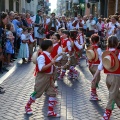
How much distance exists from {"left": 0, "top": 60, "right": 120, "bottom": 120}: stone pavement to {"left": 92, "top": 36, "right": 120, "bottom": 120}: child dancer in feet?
1.80

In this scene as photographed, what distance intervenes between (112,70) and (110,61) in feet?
0.67

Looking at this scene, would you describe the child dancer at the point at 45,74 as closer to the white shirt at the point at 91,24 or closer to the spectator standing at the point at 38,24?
the spectator standing at the point at 38,24

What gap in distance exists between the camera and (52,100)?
638 centimetres

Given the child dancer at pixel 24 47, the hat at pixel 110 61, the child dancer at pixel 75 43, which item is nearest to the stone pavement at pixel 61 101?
the child dancer at pixel 75 43

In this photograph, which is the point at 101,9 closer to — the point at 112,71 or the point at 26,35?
the point at 26,35

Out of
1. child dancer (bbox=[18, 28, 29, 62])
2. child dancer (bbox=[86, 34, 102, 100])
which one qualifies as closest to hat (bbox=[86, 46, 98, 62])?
child dancer (bbox=[86, 34, 102, 100])

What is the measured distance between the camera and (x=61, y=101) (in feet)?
25.0

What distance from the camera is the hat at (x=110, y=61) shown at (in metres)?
5.74

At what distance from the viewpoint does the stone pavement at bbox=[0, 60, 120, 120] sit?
6.53 m

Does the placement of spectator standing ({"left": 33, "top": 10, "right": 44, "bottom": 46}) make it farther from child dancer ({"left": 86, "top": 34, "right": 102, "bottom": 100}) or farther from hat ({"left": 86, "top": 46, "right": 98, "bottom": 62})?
hat ({"left": 86, "top": 46, "right": 98, "bottom": 62})

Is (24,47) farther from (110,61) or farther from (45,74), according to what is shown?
(110,61)

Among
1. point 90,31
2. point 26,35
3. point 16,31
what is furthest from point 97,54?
point 90,31

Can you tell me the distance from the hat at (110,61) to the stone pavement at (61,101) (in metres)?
1.13

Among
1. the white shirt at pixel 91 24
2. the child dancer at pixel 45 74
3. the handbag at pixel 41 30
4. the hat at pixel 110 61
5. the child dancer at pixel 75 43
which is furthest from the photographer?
the white shirt at pixel 91 24
